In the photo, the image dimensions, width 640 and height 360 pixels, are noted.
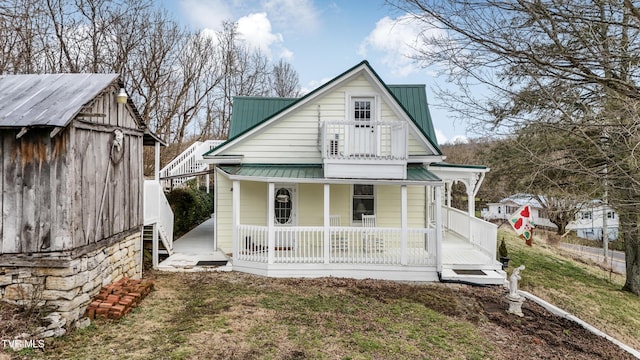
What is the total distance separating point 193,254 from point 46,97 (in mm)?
5954

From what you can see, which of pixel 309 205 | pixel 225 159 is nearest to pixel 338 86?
pixel 309 205

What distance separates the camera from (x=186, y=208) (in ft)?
46.6

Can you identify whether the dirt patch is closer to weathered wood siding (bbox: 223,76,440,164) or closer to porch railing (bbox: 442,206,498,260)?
porch railing (bbox: 442,206,498,260)

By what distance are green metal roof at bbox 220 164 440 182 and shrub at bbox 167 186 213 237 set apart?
3.96 m

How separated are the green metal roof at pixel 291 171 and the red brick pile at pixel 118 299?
3726 millimetres

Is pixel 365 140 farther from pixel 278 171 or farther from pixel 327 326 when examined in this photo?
pixel 327 326

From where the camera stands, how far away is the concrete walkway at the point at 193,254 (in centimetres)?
911

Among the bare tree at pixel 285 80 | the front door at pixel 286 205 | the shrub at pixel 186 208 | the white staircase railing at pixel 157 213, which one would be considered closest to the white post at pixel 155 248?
the white staircase railing at pixel 157 213

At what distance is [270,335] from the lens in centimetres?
537

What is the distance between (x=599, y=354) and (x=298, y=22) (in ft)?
64.3

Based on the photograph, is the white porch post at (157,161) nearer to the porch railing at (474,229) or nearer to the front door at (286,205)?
the front door at (286,205)

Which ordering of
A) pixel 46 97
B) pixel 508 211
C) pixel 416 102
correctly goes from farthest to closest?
pixel 508 211
pixel 416 102
pixel 46 97

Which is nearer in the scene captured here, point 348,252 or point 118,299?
point 118,299

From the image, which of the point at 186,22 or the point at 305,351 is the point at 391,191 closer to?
the point at 305,351
